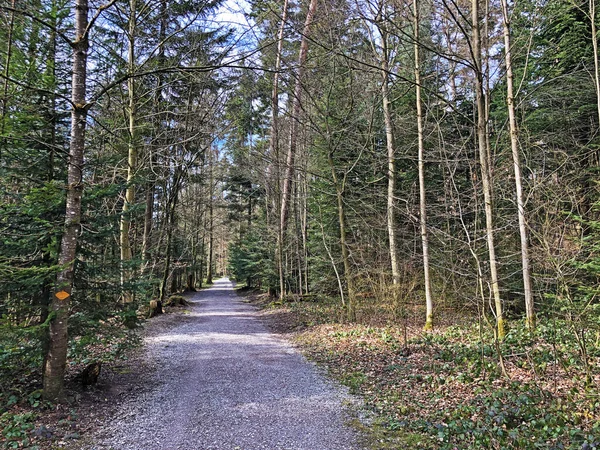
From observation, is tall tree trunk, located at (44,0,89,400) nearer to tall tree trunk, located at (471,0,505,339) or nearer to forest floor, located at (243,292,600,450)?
forest floor, located at (243,292,600,450)

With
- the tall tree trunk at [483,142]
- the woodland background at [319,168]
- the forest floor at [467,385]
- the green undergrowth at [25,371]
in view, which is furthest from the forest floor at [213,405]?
the tall tree trunk at [483,142]

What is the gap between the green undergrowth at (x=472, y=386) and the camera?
3.65 metres

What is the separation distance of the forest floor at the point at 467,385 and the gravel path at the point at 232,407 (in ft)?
1.66

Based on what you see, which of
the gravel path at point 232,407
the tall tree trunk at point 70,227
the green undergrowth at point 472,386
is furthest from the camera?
the tall tree trunk at point 70,227

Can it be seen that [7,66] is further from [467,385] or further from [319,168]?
[319,168]

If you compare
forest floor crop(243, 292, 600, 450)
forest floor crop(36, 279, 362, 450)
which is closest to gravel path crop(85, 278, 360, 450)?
forest floor crop(36, 279, 362, 450)

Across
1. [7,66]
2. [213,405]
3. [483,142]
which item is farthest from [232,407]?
[483,142]

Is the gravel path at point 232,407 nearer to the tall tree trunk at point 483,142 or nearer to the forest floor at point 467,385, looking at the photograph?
the forest floor at point 467,385

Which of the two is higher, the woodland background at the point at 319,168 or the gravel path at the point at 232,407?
the woodland background at the point at 319,168

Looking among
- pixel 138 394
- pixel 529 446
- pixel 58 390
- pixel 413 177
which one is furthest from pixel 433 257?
pixel 58 390

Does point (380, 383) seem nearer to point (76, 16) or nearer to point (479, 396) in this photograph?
point (479, 396)

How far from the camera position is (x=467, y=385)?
509cm

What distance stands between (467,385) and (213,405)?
3614 mm

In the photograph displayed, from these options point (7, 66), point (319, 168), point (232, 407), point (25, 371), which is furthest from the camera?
point (319, 168)
